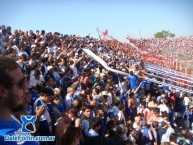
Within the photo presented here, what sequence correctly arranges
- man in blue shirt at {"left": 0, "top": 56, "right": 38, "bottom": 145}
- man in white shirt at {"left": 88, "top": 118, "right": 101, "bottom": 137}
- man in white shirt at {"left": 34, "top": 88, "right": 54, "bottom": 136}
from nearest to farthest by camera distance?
man in blue shirt at {"left": 0, "top": 56, "right": 38, "bottom": 145} < man in white shirt at {"left": 34, "top": 88, "right": 54, "bottom": 136} < man in white shirt at {"left": 88, "top": 118, "right": 101, "bottom": 137}

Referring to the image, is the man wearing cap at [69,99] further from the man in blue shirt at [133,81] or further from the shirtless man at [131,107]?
the man in blue shirt at [133,81]

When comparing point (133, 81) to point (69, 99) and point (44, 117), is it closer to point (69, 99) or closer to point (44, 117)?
point (69, 99)

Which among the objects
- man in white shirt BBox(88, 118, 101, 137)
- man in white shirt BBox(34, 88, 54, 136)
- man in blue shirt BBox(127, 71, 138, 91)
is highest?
man in blue shirt BBox(127, 71, 138, 91)

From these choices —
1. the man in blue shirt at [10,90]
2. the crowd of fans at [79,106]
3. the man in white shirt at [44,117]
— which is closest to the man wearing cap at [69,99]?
the crowd of fans at [79,106]

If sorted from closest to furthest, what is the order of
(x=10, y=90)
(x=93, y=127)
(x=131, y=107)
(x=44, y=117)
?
1. (x=10, y=90)
2. (x=44, y=117)
3. (x=93, y=127)
4. (x=131, y=107)

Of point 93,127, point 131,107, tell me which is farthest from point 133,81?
point 93,127

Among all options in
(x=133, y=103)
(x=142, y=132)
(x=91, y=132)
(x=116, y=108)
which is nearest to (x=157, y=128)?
(x=142, y=132)

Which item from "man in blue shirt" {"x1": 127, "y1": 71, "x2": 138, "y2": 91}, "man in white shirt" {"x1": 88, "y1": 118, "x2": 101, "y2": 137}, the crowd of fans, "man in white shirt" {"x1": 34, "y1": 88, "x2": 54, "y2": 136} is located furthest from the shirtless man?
"man in white shirt" {"x1": 34, "y1": 88, "x2": 54, "y2": 136}

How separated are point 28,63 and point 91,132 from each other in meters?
1.89

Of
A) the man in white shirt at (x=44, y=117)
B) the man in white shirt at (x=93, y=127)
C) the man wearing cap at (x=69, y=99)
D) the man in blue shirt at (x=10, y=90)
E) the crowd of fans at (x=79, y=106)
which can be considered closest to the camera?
the man in blue shirt at (x=10, y=90)

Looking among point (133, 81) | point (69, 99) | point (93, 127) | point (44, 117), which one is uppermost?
point (133, 81)

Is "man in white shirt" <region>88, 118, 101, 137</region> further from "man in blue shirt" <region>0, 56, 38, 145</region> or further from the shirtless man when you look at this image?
the shirtless man

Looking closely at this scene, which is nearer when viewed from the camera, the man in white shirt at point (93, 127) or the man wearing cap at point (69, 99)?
the man in white shirt at point (93, 127)

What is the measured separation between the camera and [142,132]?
464 centimetres
